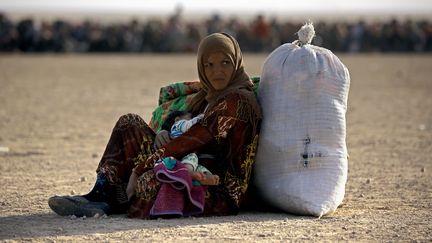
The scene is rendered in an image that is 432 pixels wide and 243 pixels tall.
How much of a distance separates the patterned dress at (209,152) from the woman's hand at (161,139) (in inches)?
2.5

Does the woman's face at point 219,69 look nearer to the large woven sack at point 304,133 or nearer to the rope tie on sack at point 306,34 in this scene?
the large woven sack at point 304,133

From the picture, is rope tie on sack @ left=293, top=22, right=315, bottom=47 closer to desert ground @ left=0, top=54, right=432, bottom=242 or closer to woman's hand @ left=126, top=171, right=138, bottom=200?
desert ground @ left=0, top=54, right=432, bottom=242

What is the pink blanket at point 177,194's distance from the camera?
22.2ft

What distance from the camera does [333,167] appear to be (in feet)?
23.2

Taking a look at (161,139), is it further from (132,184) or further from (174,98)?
(174,98)

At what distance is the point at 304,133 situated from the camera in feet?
23.2

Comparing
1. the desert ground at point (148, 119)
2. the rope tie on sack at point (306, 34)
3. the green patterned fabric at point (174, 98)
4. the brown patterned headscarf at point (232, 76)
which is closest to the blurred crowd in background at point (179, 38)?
the desert ground at point (148, 119)

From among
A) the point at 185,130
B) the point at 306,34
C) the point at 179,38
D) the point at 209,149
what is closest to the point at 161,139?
the point at 185,130

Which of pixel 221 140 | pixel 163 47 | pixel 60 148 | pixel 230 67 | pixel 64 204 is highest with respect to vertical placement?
pixel 230 67

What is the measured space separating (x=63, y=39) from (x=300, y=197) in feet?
108

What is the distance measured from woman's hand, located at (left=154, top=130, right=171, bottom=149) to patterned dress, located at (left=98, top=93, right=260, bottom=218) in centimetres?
6

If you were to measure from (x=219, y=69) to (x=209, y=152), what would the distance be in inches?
22.1

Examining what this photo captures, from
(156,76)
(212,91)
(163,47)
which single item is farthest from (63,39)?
(212,91)

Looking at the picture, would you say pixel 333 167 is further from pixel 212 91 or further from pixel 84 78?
pixel 84 78
